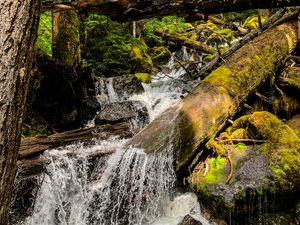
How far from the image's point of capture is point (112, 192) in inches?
201

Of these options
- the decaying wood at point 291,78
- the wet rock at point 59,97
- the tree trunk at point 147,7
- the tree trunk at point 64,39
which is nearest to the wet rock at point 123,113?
the wet rock at point 59,97

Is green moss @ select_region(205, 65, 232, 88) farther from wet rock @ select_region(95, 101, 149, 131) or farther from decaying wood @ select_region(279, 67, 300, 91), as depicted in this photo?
wet rock @ select_region(95, 101, 149, 131)

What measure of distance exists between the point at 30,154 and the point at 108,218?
5.55ft

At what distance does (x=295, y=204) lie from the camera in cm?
484

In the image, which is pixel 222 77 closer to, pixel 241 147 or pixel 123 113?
pixel 241 147

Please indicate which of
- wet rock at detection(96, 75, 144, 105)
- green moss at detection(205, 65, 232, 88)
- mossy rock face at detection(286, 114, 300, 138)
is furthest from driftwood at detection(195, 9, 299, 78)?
wet rock at detection(96, 75, 144, 105)

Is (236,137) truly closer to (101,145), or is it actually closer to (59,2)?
(101,145)

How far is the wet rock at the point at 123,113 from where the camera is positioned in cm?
804

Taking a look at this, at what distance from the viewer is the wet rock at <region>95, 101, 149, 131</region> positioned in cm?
804

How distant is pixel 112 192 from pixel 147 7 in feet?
8.77

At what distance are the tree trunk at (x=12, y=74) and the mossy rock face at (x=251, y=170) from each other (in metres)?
3.73

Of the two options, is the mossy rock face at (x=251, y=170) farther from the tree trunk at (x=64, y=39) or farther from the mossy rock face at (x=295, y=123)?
the tree trunk at (x=64, y=39)

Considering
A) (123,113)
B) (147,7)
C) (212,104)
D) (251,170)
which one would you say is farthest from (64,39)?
(251,170)

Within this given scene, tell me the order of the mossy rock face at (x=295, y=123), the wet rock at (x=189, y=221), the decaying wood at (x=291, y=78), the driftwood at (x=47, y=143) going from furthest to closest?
the decaying wood at (x=291, y=78) → the mossy rock face at (x=295, y=123) → the driftwood at (x=47, y=143) → the wet rock at (x=189, y=221)
